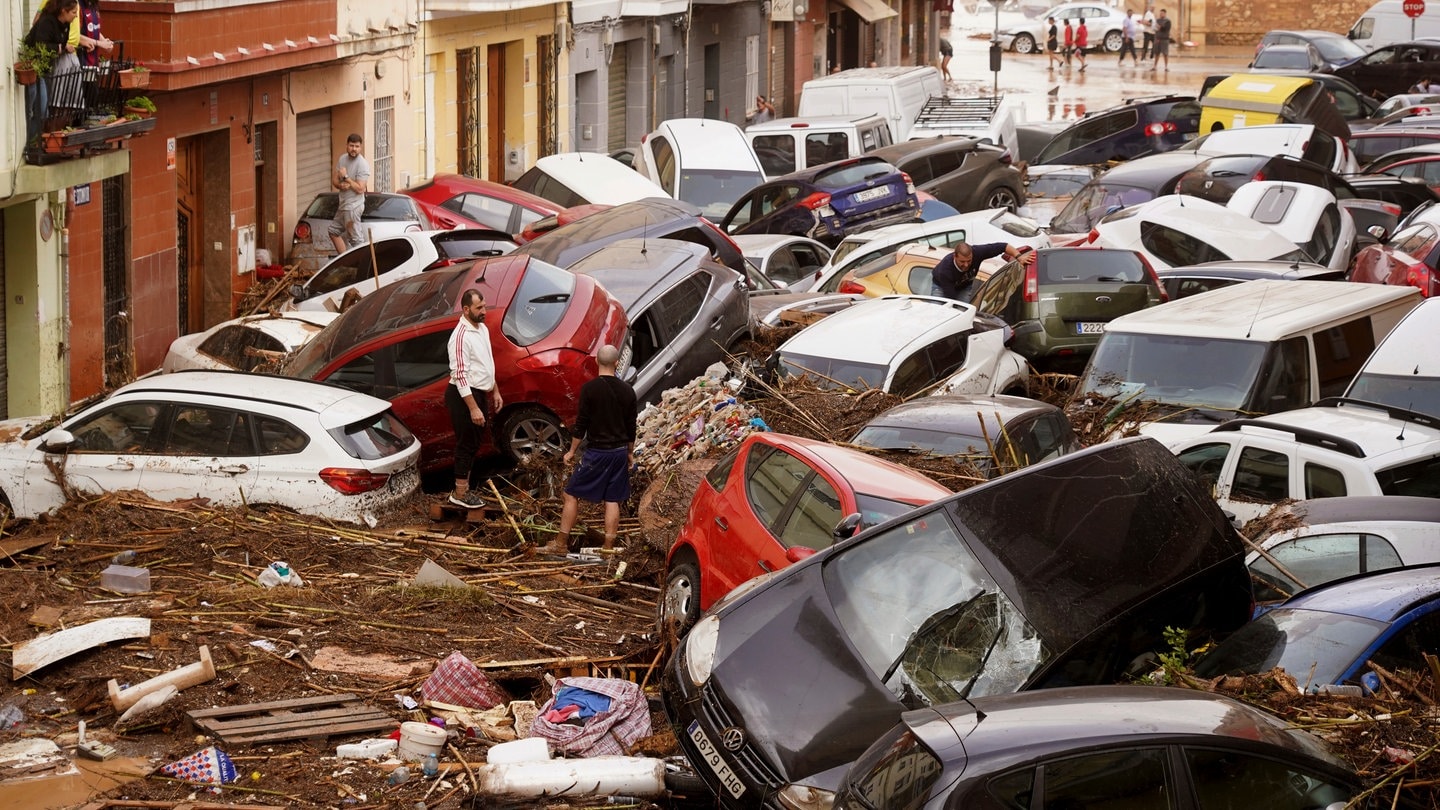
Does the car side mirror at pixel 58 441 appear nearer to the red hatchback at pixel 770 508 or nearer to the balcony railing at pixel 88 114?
the red hatchback at pixel 770 508

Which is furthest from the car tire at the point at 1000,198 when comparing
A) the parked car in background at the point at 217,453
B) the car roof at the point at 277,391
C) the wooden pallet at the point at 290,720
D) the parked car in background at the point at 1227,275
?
the wooden pallet at the point at 290,720

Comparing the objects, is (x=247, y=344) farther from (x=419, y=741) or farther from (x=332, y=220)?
(x=419, y=741)

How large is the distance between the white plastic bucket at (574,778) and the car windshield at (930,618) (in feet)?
4.08

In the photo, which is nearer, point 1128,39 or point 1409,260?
point 1409,260

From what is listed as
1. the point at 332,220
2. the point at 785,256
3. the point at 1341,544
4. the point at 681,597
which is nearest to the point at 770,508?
the point at 681,597

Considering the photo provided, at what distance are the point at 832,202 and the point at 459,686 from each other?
1574 cm

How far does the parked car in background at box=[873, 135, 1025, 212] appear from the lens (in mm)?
27141

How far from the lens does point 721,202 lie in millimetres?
26734

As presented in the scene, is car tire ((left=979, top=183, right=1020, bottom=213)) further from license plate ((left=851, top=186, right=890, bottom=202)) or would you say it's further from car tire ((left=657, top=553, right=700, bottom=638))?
car tire ((left=657, top=553, right=700, bottom=638))

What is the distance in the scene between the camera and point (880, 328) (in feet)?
49.4

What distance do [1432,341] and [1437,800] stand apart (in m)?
7.95

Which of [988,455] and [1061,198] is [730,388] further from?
[1061,198]

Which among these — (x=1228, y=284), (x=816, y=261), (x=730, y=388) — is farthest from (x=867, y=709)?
(x=816, y=261)

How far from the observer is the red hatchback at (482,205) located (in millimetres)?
22547
